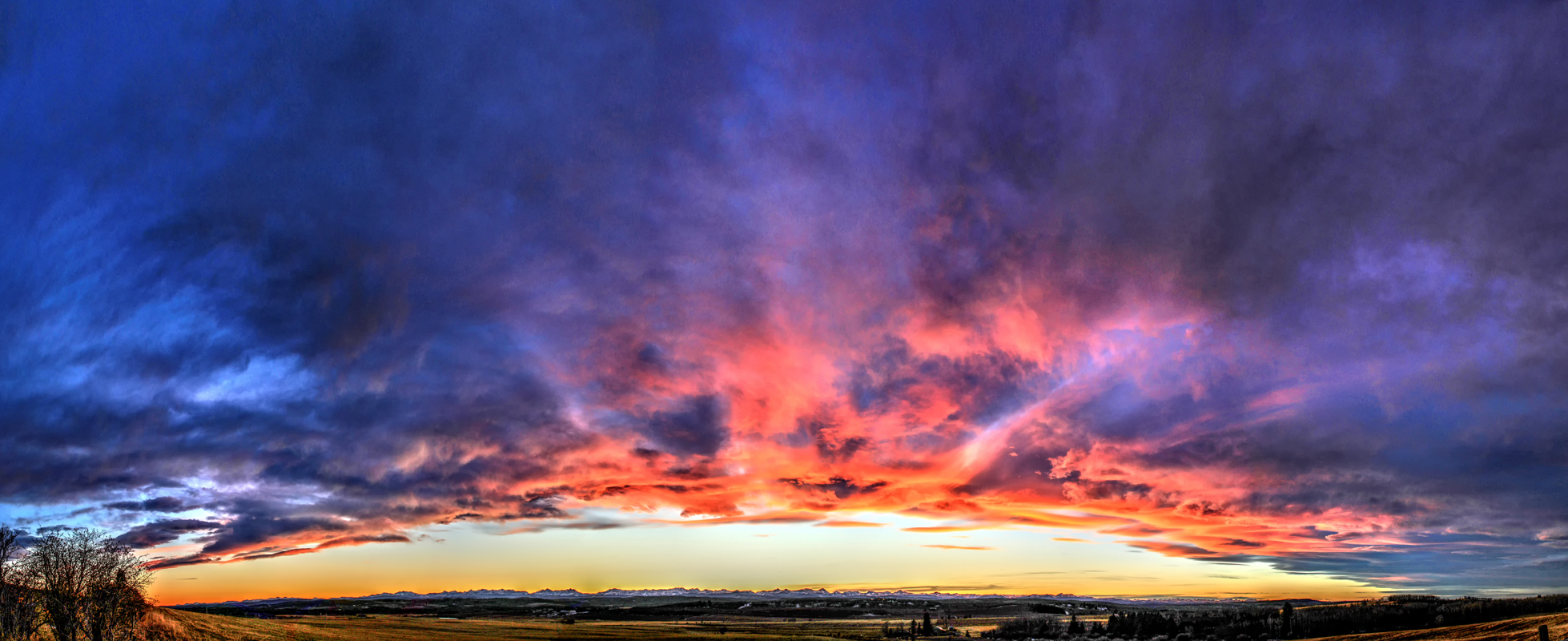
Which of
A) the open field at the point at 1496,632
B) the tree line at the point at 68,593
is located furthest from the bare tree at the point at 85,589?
the open field at the point at 1496,632

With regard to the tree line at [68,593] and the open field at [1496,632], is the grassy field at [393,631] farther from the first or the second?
the open field at [1496,632]

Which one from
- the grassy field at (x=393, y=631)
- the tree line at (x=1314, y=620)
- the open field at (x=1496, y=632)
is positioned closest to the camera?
the open field at (x=1496, y=632)

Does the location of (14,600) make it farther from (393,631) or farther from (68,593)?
(393,631)

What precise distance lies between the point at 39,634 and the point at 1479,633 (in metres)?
86.8

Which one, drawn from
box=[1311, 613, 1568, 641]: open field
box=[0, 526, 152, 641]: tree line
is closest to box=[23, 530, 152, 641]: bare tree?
box=[0, 526, 152, 641]: tree line

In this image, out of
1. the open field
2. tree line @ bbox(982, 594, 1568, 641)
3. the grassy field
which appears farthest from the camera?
the grassy field

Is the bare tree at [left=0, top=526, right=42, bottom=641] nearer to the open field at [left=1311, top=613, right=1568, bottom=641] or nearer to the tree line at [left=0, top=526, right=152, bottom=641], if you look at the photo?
the tree line at [left=0, top=526, right=152, bottom=641]

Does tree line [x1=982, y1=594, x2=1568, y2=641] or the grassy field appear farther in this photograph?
the grassy field

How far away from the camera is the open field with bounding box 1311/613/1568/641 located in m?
33.2

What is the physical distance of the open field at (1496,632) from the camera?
3325 cm

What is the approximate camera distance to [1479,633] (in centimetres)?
3628

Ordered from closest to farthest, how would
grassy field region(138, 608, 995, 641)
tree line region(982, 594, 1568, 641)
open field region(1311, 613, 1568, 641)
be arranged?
open field region(1311, 613, 1568, 641), tree line region(982, 594, 1568, 641), grassy field region(138, 608, 995, 641)

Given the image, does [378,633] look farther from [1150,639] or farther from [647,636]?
[1150,639]

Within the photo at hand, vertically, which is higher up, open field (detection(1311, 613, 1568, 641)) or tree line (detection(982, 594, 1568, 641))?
open field (detection(1311, 613, 1568, 641))
